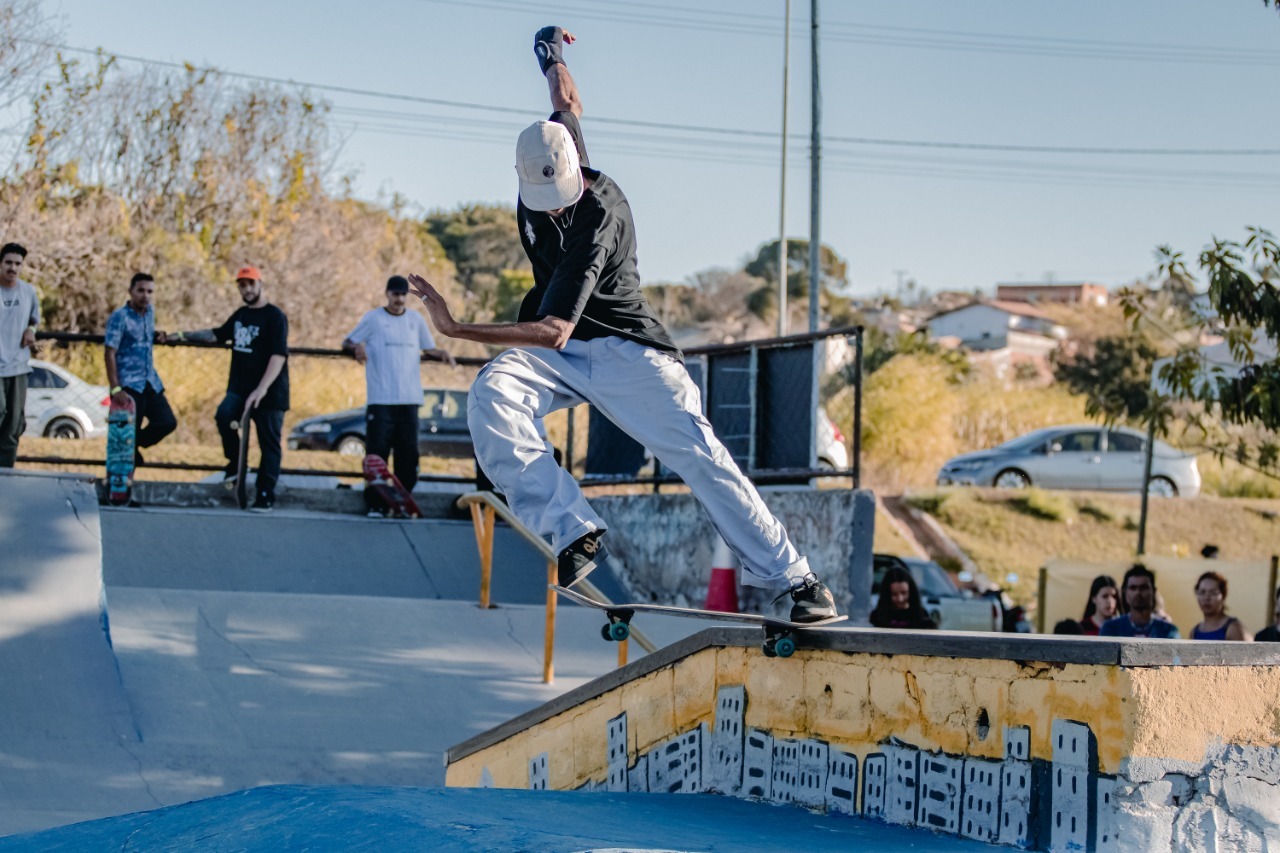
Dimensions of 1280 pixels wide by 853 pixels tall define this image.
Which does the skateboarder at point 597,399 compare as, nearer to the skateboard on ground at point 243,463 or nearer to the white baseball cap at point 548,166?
the white baseball cap at point 548,166

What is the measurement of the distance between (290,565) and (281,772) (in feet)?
11.4

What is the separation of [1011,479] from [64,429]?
17973 mm

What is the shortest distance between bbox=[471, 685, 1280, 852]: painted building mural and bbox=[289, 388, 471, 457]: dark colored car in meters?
16.8

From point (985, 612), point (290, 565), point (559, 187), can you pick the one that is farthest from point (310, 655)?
point (985, 612)

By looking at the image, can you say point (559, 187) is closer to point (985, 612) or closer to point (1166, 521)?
point (985, 612)

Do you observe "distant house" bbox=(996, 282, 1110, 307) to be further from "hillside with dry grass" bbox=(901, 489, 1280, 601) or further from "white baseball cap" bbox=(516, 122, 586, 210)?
"white baseball cap" bbox=(516, 122, 586, 210)

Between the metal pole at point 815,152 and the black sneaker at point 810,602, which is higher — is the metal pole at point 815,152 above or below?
above

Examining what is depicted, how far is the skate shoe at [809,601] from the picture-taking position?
4.62m

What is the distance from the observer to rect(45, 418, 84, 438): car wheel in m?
20.8

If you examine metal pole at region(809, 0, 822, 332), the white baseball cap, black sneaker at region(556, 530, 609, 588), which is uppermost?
metal pole at region(809, 0, 822, 332)

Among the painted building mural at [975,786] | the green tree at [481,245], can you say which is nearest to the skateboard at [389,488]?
the painted building mural at [975,786]

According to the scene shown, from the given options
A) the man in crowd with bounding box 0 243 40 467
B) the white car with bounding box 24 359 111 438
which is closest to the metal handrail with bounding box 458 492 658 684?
the man in crowd with bounding box 0 243 40 467

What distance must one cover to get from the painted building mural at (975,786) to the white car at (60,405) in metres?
17.3

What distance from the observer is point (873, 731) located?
4.26 m
